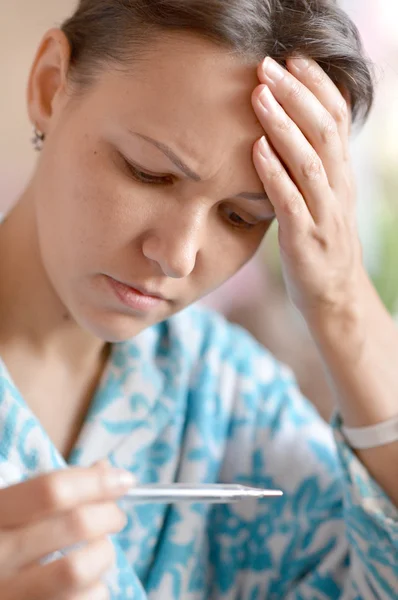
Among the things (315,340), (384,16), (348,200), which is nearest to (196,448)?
(315,340)

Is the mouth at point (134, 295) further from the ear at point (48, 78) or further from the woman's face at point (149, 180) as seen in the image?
the ear at point (48, 78)

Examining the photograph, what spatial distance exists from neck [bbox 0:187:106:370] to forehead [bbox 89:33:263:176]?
0.18 meters

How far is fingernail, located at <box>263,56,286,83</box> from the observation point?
26.0 inches

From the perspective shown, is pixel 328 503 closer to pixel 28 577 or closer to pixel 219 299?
pixel 28 577

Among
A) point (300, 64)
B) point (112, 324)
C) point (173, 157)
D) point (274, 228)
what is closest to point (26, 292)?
point (112, 324)

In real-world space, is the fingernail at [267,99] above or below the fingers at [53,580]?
above

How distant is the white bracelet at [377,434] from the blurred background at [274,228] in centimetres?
57

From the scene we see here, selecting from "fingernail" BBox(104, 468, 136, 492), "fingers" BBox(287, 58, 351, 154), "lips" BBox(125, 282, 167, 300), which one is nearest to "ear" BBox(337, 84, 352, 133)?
"fingers" BBox(287, 58, 351, 154)

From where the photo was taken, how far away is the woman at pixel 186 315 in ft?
2.14

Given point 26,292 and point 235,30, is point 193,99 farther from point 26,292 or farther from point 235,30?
point 26,292

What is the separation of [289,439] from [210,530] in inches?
5.6

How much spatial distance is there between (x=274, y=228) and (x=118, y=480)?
96cm

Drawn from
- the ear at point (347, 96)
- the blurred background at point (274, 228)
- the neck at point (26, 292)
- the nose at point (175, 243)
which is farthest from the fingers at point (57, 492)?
the blurred background at point (274, 228)

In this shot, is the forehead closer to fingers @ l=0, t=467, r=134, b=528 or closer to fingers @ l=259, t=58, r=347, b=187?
fingers @ l=259, t=58, r=347, b=187
